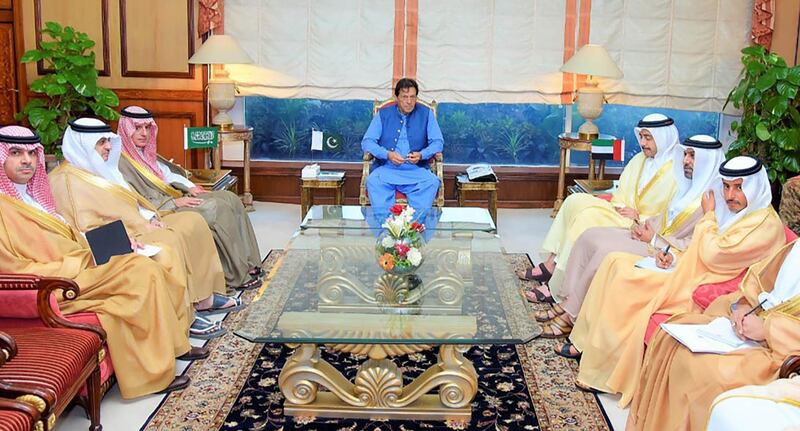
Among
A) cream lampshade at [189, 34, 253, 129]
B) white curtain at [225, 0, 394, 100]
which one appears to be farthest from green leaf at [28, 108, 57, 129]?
white curtain at [225, 0, 394, 100]

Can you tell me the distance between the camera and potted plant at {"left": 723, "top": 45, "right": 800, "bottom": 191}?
6.70m

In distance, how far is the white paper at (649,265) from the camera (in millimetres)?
4160

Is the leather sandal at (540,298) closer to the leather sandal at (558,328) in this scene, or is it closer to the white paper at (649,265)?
the leather sandal at (558,328)

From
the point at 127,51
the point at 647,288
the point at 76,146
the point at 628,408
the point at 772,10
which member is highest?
the point at 772,10

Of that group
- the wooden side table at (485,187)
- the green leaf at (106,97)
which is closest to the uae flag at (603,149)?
the wooden side table at (485,187)

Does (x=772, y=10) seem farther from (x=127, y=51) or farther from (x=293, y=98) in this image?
(x=127, y=51)

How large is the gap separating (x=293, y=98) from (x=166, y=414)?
16.7ft

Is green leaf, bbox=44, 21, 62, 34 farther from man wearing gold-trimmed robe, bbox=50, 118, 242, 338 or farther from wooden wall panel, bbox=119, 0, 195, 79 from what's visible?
man wearing gold-trimmed robe, bbox=50, 118, 242, 338

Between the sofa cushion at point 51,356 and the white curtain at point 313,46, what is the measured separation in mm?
5056

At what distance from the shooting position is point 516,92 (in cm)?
825

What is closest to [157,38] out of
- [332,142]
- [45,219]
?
[332,142]

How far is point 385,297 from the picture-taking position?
4.07 m

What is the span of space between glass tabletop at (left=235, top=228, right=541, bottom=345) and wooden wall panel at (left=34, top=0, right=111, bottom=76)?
3808 mm

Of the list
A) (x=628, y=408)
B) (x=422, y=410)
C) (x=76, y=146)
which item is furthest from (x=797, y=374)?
(x=76, y=146)
